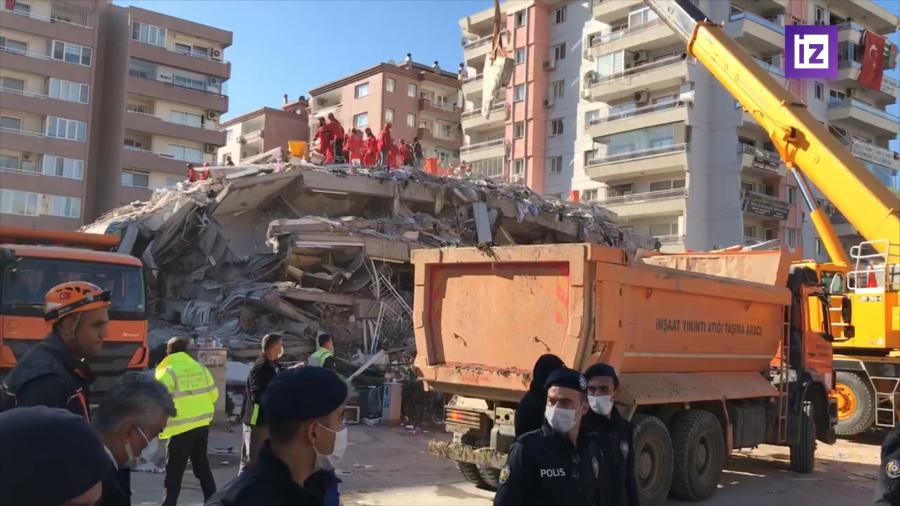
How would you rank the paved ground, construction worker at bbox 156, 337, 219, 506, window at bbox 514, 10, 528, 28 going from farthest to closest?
window at bbox 514, 10, 528, 28
the paved ground
construction worker at bbox 156, 337, 219, 506

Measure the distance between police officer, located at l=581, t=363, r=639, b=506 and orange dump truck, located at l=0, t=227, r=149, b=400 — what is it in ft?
25.1

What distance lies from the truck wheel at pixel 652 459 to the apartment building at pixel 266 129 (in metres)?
56.7

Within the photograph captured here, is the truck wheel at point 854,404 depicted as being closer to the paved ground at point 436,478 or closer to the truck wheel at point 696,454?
the paved ground at point 436,478

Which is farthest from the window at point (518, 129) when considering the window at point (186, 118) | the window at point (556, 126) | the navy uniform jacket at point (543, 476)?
the navy uniform jacket at point (543, 476)

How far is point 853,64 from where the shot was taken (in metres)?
41.8

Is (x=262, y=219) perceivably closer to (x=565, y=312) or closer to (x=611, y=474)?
(x=565, y=312)

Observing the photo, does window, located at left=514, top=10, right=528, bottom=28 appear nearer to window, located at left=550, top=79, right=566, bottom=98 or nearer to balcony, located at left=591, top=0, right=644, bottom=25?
window, located at left=550, top=79, right=566, bottom=98

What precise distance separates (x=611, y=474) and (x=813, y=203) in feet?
39.0

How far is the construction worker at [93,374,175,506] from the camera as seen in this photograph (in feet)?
8.33

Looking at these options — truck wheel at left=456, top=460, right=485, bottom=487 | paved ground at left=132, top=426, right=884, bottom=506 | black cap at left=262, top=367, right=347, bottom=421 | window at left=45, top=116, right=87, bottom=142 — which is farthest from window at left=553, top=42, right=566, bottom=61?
black cap at left=262, top=367, right=347, bottom=421

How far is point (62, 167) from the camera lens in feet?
132

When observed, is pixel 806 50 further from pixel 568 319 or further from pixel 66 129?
pixel 66 129

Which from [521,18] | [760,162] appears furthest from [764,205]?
[521,18]

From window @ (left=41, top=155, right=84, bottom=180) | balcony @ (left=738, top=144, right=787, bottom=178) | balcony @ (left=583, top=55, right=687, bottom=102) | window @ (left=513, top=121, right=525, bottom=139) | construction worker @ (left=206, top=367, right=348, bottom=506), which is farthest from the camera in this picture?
window @ (left=513, top=121, right=525, bottom=139)
